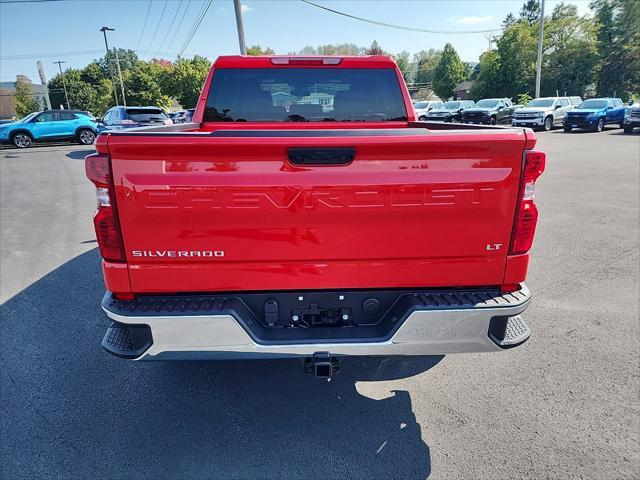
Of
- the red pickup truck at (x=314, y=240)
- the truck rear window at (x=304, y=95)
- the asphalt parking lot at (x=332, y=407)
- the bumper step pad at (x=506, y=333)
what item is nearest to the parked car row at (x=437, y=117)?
the truck rear window at (x=304, y=95)

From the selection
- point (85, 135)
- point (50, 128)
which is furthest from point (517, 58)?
point (50, 128)

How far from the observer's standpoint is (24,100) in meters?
69.0

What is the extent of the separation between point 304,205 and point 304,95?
235cm

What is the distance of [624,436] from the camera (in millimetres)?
2646

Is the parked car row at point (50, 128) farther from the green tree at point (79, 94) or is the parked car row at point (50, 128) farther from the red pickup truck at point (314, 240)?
the green tree at point (79, 94)

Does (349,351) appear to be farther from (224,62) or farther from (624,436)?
(224,62)

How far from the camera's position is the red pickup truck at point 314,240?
84.4 inches

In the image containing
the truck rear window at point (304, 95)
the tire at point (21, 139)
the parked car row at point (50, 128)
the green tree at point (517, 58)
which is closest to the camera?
the truck rear window at point (304, 95)

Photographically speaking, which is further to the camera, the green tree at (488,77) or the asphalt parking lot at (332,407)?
the green tree at (488,77)

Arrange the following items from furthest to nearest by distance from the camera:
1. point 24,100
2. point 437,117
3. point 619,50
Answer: point 24,100 → point 619,50 → point 437,117

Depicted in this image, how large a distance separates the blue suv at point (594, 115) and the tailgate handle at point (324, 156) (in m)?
27.7

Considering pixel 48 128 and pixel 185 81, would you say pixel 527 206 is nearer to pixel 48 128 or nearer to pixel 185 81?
pixel 48 128

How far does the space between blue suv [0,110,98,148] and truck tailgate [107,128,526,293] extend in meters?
22.4

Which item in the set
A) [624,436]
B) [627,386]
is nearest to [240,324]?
[624,436]
